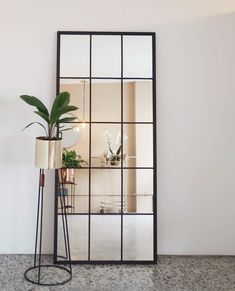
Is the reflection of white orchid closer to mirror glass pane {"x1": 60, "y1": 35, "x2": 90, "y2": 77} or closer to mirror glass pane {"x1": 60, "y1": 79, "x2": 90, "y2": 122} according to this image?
mirror glass pane {"x1": 60, "y1": 79, "x2": 90, "y2": 122}

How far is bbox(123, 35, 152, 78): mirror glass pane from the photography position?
2.79 m

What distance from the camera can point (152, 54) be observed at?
9.16 ft

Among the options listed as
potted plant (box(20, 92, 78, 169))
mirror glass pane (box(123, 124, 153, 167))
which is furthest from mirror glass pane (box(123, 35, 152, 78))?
potted plant (box(20, 92, 78, 169))

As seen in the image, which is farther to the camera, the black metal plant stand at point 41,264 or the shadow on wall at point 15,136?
the shadow on wall at point 15,136

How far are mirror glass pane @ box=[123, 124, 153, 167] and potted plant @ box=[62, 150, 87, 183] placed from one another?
43 centimetres

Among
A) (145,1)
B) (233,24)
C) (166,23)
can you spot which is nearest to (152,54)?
(166,23)

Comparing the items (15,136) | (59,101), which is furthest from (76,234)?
(59,101)

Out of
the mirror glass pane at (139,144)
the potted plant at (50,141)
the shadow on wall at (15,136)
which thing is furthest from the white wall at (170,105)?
the potted plant at (50,141)

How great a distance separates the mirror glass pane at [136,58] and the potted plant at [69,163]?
84cm

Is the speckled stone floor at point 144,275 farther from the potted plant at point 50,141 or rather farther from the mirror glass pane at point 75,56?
the mirror glass pane at point 75,56

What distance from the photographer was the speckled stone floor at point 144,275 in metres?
2.30

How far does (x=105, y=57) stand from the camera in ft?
9.16

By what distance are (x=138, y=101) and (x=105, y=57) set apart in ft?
1.60

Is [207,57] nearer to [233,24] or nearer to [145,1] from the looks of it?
[233,24]
